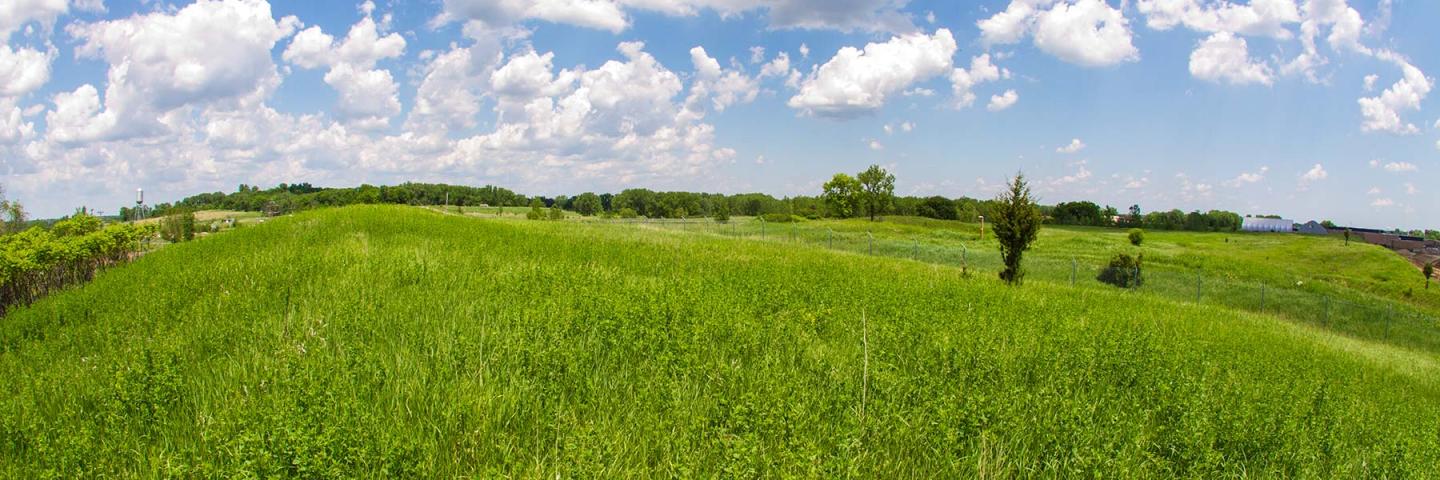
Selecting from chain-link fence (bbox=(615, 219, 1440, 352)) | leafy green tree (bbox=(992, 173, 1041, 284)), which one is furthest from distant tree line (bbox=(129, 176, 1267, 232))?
leafy green tree (bbox=(992, 173, 1041, 284))

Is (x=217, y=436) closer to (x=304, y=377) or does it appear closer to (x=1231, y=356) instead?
(x=304, y=377)

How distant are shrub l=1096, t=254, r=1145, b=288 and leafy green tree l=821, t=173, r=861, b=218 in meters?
60.5

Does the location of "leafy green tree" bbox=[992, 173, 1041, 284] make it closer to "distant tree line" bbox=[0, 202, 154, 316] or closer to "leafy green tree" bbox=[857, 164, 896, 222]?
"distant tree line" bbox=[0, 202, 154, 316]

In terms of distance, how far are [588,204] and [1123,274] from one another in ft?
418

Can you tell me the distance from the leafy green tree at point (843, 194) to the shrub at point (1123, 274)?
60.5m

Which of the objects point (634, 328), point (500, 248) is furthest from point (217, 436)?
point (500, 248)

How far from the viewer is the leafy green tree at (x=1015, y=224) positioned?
61.5ft

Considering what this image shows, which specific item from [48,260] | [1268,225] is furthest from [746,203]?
[48,260]

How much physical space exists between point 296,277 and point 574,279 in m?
3.46

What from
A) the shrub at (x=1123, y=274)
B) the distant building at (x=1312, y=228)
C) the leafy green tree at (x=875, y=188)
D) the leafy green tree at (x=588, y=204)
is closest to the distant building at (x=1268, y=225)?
the distant building at (x=1312, y=228)

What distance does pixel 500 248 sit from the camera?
41.8 ft

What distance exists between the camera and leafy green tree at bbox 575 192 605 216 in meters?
142

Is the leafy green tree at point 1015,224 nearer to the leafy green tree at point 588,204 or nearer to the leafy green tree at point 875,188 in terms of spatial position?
Answer: the leafy green tree at point 875,188

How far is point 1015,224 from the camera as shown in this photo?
742 inches
